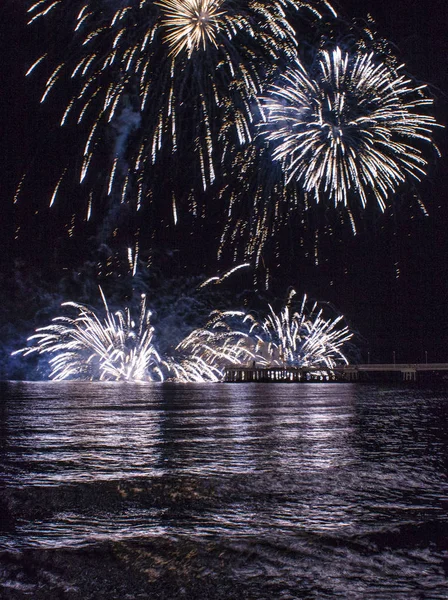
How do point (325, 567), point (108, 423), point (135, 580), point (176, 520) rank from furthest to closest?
point (108, 423)
point (176, 520)
point (325, 567)
point (135, 580)

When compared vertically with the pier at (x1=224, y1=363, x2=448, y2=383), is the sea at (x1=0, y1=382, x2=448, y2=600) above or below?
above

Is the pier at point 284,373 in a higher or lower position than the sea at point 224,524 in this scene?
lower

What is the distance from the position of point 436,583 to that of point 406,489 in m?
2.23

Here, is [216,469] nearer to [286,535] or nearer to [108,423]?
[286,535]

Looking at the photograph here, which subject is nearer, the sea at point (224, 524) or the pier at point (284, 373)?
the sea at point (224, 524)

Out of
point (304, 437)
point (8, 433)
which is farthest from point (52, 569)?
point (8, 433)

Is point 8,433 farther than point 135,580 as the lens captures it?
Yes

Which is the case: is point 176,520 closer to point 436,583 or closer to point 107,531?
point 107,531

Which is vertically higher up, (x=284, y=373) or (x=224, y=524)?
(x=224, y=524)

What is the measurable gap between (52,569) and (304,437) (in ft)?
21.3

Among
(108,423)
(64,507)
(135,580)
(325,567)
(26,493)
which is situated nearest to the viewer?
(135,580)

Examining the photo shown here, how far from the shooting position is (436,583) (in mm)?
2416

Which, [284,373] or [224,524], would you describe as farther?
[284,373]

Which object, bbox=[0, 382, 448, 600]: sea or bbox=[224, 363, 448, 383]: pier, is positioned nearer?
bbox=[0, 382, 448, 600]: sea
